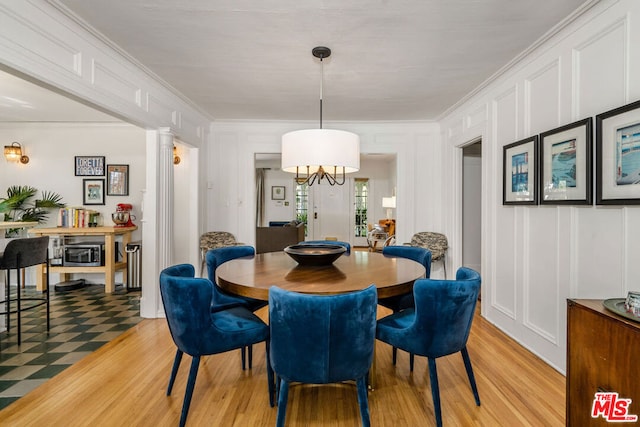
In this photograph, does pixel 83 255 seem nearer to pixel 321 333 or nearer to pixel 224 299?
pixel 224 299

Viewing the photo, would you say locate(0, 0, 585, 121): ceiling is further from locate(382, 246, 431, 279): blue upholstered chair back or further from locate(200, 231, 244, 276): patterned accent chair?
locate(200, 231, 244, 276): patterned accent chair

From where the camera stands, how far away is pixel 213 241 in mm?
4648

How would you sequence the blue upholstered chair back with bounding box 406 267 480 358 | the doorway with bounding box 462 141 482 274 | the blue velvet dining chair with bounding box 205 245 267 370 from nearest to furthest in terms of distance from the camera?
the blue upholstered chair back with bounding box 406 267 480 358 < the blue velvet dining chair with bounding box 205 245 267 370 < the doorway with bounding box 462 141 482 274

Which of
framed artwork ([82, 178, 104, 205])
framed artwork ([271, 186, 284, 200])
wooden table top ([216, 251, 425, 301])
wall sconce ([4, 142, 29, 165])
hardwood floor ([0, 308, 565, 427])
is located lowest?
hardwood floor ([0, 308, 565, 427])

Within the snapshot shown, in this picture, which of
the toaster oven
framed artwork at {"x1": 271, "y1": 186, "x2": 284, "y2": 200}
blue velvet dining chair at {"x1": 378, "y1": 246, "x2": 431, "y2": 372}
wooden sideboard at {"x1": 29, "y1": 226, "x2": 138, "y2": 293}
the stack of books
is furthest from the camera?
framed artwork at {"x1": 271, "y1": 186, "x2": 284, "y2": 200}

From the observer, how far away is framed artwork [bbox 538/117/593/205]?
210 centimetres

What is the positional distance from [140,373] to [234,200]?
2.93 meters

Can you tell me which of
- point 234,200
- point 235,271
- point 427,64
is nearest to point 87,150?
point 234,200

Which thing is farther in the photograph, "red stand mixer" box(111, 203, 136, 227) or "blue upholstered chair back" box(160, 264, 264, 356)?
"red stand mixer" box(111, 203, 136, 227)

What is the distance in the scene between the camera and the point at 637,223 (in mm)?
1791

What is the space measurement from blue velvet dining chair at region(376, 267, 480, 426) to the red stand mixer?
4338 millimetres

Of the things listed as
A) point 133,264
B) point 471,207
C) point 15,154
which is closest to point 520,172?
point 471,207


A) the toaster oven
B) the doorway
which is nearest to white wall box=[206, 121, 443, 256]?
the doorway

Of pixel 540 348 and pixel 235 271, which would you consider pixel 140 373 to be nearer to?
pixel 235 271
